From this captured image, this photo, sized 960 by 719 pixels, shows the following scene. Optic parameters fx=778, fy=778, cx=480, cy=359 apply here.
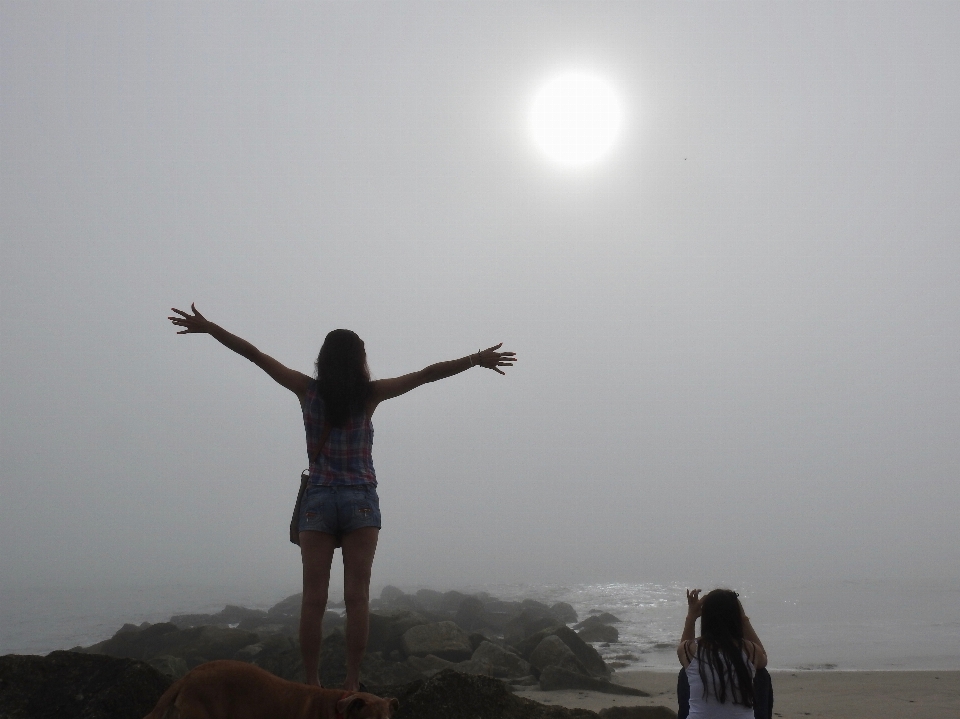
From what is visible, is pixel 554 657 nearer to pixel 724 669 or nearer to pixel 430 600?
pixel 724 669

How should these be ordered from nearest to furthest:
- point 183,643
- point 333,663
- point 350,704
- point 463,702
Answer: point 350,704
point 463,702
point 333,663
point 183,643

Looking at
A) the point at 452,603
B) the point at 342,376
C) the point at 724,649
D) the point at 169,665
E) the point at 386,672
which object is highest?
the point at 342,376

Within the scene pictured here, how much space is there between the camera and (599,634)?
80.4ft

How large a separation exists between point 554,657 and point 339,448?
10124 millimetres

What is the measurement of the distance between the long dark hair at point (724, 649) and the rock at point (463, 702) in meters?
1.36

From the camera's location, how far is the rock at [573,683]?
12.6m

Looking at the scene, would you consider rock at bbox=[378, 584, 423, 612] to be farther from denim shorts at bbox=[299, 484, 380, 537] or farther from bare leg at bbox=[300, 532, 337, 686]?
denim shorts at bbox=[299, 484, 380, 537]

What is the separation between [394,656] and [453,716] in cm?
882

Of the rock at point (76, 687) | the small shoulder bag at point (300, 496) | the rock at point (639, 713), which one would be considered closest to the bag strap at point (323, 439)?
the small shoulder bag at point (300, 496)

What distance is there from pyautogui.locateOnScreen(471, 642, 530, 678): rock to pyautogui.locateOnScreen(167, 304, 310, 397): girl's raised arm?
9.80m

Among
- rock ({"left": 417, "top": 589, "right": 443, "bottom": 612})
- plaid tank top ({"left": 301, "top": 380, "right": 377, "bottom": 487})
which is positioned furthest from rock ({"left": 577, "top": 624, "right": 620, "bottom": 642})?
plaid tank top ({"left": 301, "top": 380, "right": 377, "bottom": 487})

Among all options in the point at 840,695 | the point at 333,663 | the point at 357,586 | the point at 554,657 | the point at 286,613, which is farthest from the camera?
the point at 286,613

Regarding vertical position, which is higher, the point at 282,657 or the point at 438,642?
the point at 438,642

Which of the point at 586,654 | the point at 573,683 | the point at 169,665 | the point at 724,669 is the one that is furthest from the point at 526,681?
the point at 724,669
